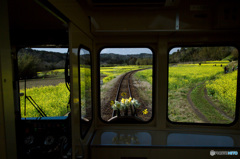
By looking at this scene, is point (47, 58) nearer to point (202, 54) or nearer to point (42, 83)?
point (42, 83)

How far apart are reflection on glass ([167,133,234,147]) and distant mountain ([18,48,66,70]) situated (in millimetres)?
1744

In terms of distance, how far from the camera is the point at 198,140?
1.91m

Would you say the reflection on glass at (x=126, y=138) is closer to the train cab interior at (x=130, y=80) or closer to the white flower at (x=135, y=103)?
the train cab interior at (x=130, y=80)

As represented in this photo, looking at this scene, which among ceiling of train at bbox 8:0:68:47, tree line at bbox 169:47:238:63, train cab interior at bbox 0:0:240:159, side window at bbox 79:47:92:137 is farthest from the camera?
tree line at bbox 169:47:238:63

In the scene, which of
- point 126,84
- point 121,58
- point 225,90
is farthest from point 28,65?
point 225,90

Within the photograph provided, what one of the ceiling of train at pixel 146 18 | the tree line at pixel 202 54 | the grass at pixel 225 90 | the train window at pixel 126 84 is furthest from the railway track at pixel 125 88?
the grass at pixel 225 90

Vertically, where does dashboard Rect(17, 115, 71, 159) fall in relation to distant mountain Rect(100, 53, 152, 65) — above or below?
below

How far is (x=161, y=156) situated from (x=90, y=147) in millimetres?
868

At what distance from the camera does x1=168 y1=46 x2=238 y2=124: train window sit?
2115 mm

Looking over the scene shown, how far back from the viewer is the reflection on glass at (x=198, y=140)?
1.80 m

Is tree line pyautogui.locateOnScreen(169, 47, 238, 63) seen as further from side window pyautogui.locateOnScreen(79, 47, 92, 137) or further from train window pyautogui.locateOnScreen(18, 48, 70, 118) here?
train window pyautogui.locateOnScreen(18, 48, 70, 118)

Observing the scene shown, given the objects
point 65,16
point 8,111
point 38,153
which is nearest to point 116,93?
point 38,153

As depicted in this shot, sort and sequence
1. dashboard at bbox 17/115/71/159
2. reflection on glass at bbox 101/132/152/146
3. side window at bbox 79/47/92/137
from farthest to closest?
reflection on glass at bbox 101/132/152/146
dashboard at bbox 17/115/71/159
side window at bbox 79/47/92/137

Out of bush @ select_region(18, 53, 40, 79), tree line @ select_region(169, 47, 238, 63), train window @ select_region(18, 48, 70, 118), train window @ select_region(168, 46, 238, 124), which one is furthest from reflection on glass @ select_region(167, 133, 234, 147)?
bush @ select_region(18, 53, 40, 79)
